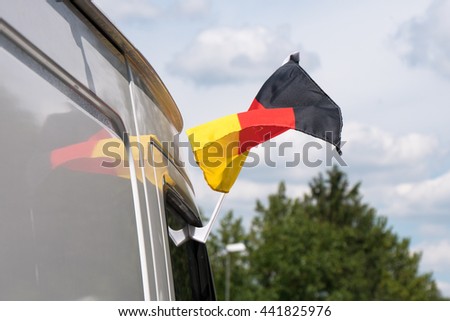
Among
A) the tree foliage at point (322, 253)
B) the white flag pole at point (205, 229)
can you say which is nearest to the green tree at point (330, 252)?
the tree foliage at point (322, 253)

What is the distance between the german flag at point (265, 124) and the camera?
2.65m

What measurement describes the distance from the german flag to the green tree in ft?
195

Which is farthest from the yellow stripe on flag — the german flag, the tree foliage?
the tree foliage

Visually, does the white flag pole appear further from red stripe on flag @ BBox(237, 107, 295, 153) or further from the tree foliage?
the tree foliage

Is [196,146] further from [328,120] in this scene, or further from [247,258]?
[247,258]

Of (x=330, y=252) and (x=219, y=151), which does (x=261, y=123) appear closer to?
(x=219, y=151)

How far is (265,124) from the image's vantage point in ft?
8.98

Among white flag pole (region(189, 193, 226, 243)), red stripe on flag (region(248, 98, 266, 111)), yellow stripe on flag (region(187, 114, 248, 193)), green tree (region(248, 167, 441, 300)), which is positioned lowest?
white flag pole (region(189, 193, 226, 243))

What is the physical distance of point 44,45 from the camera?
6.36 ft

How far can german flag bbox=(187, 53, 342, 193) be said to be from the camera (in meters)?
2.65

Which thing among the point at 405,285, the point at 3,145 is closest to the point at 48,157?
the point at 3,145

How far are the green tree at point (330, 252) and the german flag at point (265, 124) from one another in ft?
195

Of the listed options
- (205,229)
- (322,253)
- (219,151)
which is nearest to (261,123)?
(219,151)
